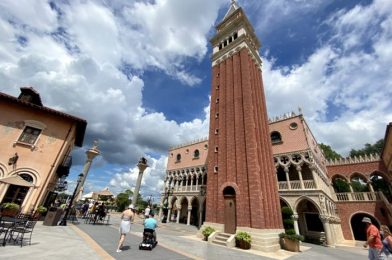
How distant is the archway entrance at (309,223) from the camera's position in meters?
20.4

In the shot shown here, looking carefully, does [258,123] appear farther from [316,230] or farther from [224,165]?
[316,230]

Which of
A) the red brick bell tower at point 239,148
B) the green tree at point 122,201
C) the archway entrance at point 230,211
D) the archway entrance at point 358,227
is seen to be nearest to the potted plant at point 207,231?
the red brick bell tower at point 239,148

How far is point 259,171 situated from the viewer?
15297mm

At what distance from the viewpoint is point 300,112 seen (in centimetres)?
2316

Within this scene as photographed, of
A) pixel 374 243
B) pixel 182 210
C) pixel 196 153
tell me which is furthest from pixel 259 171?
pixel 182 210

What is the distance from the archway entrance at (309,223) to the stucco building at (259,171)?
0.30 ft

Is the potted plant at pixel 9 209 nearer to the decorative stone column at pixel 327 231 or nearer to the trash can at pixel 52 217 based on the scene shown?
the trash can at pixel 52 217

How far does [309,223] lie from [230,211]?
1241 centimetres

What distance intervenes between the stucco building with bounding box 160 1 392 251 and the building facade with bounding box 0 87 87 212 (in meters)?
13.4

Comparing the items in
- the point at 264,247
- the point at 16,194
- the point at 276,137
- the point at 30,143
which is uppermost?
the point at 276,137

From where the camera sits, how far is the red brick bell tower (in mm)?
14625

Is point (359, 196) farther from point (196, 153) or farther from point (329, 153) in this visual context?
point (196, 153)

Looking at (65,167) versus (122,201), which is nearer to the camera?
(65,167)

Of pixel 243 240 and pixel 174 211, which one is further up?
pixel 174 211
